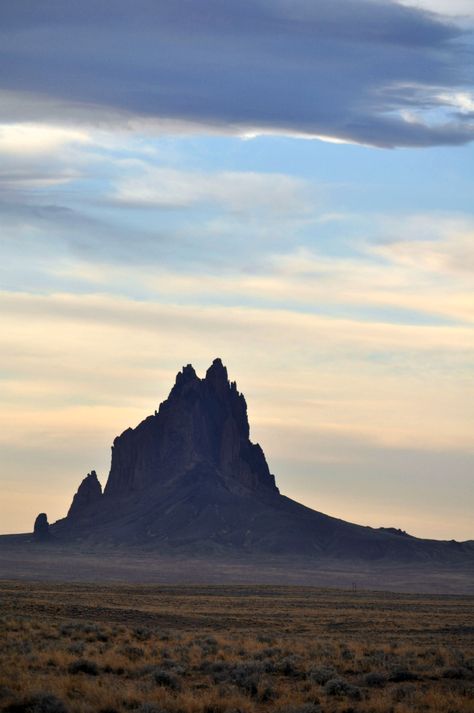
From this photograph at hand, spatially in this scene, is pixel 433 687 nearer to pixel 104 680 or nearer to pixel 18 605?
pixel 104 680

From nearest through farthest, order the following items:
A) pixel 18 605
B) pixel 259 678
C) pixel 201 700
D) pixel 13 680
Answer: pixel 201 700, pixel 13 680, pixel 259 678, pixel 18 605

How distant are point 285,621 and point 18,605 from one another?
592 inches

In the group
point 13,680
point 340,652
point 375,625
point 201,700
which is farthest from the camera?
point 375,625

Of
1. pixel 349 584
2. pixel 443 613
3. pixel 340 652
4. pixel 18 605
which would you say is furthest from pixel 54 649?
pixel 349 584

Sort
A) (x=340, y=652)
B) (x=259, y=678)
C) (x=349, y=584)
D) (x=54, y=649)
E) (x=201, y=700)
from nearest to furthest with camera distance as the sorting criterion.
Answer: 1. (x=201, y=700)
2. (x=259, y=678)
3. (x=54, y=649)
4. (x=340, y=652)
5. (x=349, y=584)

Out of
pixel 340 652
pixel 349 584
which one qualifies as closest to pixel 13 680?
pixel 340 652

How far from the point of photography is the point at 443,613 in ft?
258

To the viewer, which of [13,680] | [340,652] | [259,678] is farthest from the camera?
[340,652]

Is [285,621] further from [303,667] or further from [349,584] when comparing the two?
[349,584]

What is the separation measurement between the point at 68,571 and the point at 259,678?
163 m

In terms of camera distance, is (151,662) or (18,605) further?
(18,605)

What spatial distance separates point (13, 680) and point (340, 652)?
14.5m

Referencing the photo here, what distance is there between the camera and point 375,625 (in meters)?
60.4

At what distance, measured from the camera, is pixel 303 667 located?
3167 centimetres
